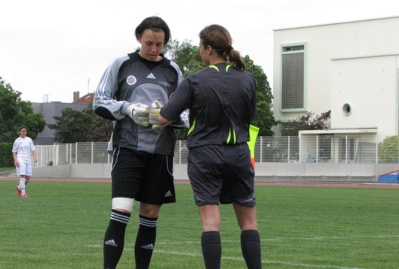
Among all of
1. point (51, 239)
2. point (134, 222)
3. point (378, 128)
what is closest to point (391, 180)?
point (378, 128)

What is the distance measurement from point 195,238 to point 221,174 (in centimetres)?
521

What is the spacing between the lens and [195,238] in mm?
12086

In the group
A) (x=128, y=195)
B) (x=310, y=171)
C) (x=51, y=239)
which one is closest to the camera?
(x=128, y=195)

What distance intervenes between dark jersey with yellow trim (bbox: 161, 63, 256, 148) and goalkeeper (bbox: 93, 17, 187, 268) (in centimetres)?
55

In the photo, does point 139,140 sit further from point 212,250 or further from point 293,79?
point 293,79

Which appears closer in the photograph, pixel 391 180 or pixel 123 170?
pixel 123 170

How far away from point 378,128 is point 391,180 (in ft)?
61.1

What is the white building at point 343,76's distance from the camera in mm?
68688

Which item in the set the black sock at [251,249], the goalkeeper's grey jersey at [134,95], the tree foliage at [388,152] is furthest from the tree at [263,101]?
the black sock at [251,249]

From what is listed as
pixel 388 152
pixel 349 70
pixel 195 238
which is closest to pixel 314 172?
pixel 388 152

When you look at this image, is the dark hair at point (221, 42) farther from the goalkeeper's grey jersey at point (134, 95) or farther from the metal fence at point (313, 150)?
the metal fence at point (313, 150)

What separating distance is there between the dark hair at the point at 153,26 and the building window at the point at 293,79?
251 feet

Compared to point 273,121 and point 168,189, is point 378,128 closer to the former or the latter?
point 273,121

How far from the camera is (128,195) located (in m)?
7.64
